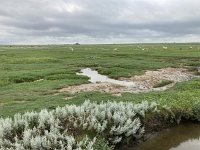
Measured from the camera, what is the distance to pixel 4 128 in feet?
35.8

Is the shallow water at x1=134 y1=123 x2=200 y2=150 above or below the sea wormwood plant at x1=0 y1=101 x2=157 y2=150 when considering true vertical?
below

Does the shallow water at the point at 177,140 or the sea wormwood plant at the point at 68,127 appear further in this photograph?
the shallow water at the point at 177,140

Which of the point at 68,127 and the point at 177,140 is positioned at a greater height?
the point at 68,127

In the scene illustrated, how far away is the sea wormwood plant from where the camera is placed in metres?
9.94

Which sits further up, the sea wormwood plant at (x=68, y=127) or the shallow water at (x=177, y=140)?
the sea wormwood plant at (x=68, y=127)

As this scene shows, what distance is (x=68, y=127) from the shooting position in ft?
37.5

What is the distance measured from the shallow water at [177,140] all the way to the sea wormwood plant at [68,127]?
1.02 meters

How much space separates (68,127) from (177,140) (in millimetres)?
5259

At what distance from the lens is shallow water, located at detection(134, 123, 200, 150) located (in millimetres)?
13543

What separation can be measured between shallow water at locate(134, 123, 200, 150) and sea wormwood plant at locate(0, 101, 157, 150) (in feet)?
3.33

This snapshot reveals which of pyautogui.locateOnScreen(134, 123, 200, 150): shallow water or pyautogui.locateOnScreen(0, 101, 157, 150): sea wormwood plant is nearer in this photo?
pyautogui.locateOnScreen(0, 101, 157, 150): sea wormwood plant

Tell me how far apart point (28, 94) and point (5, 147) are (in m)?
15.8

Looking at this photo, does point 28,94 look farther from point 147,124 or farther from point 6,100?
point 147,124

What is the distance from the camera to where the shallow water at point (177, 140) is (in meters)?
13.5
